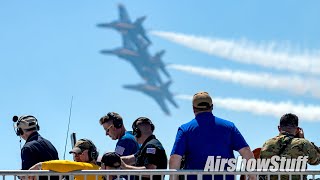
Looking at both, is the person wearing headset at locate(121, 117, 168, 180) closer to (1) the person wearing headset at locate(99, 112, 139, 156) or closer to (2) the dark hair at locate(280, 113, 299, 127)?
(1) the person wearing headset at locate(99, 112, 139, 156)

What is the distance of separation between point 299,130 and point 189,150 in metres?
1.83

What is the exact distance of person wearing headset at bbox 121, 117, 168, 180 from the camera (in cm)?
1041

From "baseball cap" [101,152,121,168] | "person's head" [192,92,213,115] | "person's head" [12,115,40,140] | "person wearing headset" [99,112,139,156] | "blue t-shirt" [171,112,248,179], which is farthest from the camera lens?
"person wearing headset" [99,112,139,156]

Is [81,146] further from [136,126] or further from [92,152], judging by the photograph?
[136,126]

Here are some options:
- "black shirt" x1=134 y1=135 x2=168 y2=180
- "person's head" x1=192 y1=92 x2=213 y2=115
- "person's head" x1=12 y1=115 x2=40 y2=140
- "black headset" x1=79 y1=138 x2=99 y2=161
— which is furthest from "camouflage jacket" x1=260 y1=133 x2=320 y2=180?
"person's head" x1=12 y1=115 x2=40 y2=140

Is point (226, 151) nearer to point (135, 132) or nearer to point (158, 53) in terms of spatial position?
point (135, 132)

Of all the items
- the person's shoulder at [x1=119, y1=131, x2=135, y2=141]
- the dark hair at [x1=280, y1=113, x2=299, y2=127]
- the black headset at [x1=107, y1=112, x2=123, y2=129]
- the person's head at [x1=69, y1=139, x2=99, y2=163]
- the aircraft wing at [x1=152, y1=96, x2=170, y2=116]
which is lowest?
the person's head at [x1=69, y1=139, x2=99, y2=163]

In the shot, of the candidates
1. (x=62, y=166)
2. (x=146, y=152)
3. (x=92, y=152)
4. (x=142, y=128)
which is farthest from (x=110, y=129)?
(x=62, y=166)

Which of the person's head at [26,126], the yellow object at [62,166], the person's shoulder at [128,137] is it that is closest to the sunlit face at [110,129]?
the person's shoulder at [128,137]

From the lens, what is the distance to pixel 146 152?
10.5 metres

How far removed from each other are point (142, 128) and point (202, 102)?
3.16 feet

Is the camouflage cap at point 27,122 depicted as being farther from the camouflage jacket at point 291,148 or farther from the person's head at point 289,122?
the person's head at point 289,122

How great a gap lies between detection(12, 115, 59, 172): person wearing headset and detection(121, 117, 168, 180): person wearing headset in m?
1.06

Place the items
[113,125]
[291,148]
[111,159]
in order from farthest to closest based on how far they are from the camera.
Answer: [113,125] → [291,148] → [111,159]
